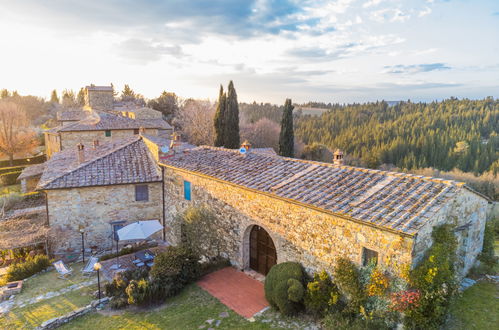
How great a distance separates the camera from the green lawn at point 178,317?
10031mm

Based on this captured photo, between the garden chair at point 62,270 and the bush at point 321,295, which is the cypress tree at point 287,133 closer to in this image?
the garden chair at point 62,270

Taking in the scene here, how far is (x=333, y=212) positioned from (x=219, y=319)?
5.22m

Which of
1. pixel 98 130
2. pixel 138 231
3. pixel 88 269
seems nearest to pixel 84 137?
pixel 98 130

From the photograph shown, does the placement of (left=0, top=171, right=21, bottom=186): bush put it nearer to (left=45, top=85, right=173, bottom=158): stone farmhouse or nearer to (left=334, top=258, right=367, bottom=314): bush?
(left=45, top=85, right=173, bottom=158): stone farmhouse

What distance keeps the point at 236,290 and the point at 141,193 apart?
351 inches

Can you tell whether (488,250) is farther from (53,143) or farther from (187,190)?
(53,143)

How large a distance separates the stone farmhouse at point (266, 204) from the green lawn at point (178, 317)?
2358 millimetres

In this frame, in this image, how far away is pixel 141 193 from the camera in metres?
18.0

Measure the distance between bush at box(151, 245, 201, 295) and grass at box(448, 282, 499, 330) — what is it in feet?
30.0

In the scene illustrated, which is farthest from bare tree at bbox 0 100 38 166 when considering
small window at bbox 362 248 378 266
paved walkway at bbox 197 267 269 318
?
small window at bbox 362 248 378 266

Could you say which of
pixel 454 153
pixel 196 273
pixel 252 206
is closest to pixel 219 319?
pixel 196 273

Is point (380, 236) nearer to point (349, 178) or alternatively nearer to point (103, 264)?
point (349, 178)

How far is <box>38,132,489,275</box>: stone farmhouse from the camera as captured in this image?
8.63 meters

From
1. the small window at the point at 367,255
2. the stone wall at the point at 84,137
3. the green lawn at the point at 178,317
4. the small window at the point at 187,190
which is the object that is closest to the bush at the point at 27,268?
the green lawn at the point at 178,317
